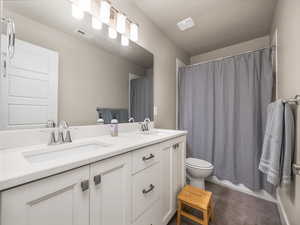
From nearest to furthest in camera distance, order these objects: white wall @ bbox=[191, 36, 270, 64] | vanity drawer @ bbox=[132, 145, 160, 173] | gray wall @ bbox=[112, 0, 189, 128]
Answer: vanity drawer @ bbox=[132, 145, 160, 173]
gray wall @ bbox=[112, 0, 189, 128]
white wall @ bbox=[191, 36, 270, 64]

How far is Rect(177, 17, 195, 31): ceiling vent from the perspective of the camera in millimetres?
1777

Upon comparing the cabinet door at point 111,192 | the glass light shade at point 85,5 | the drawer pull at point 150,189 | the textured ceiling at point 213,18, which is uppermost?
the textured ceiling at point 213,18

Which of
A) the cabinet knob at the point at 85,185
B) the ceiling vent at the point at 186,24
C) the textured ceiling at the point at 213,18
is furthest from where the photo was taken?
the ceiling vent at the point at 186,24

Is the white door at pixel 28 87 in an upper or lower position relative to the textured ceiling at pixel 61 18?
lower

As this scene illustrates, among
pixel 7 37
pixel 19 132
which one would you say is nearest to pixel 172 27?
pixel 7 37

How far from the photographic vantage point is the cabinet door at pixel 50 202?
1.37 feet

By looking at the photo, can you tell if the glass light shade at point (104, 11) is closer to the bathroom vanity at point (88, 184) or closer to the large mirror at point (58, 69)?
the large mirror at point (58, 69)

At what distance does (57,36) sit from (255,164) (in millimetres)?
2447

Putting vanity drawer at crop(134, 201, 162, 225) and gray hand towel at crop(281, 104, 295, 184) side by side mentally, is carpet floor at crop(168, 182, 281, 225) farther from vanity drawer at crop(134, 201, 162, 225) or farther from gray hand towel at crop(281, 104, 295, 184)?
gray hand towel at crop(281, 104, 295, 184)

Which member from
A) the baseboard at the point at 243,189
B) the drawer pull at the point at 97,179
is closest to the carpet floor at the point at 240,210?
the baseboard at the point at 243,189

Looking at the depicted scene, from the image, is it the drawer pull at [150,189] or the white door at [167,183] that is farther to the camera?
the white door at [167,183]

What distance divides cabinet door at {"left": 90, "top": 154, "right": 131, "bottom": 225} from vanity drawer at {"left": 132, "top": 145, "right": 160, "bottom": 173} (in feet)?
0.18

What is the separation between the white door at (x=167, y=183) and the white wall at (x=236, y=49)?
7.15 feet

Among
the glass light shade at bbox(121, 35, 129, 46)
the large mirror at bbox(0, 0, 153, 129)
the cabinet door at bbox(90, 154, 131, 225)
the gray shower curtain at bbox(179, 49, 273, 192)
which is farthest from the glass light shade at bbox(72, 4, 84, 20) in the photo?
the gray shower curtain at bbox(179, 49, 273, 192)
